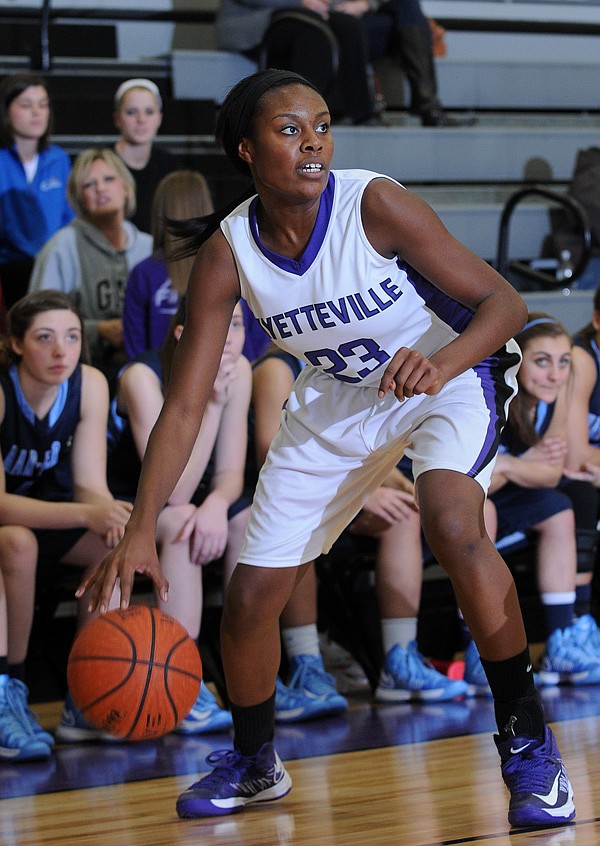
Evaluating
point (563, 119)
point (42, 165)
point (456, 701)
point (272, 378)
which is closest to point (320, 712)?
point (456, 701)

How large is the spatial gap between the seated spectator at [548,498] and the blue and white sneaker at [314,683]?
0.50 metres

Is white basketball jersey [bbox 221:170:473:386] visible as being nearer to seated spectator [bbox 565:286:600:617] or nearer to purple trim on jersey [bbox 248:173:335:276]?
purple trim on jersey [bbox 248:173:335:276]

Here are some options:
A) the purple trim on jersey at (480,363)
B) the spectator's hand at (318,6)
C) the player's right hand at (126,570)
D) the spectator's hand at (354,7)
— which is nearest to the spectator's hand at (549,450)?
Answer: the purple trim on jersey at (480,363)

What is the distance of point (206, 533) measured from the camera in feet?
11.3

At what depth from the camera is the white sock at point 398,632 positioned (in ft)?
12.0

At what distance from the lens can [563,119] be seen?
291 inches

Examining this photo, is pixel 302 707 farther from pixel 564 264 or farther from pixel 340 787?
pixel 564 264

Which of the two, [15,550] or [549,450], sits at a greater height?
[549,450]

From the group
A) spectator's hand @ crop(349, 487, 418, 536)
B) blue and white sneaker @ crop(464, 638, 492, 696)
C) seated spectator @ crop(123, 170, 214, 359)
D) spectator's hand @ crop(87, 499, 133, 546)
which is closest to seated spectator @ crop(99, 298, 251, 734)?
spectator's hand @ crop(87, 499, 133, 546)

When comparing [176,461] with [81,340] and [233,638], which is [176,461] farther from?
[81,340]

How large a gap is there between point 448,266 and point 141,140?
11.1 ft

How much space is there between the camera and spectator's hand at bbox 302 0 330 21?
6332 mm

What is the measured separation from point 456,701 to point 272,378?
1.15m

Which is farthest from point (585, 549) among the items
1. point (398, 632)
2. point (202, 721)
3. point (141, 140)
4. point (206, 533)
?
point (141, 140)
